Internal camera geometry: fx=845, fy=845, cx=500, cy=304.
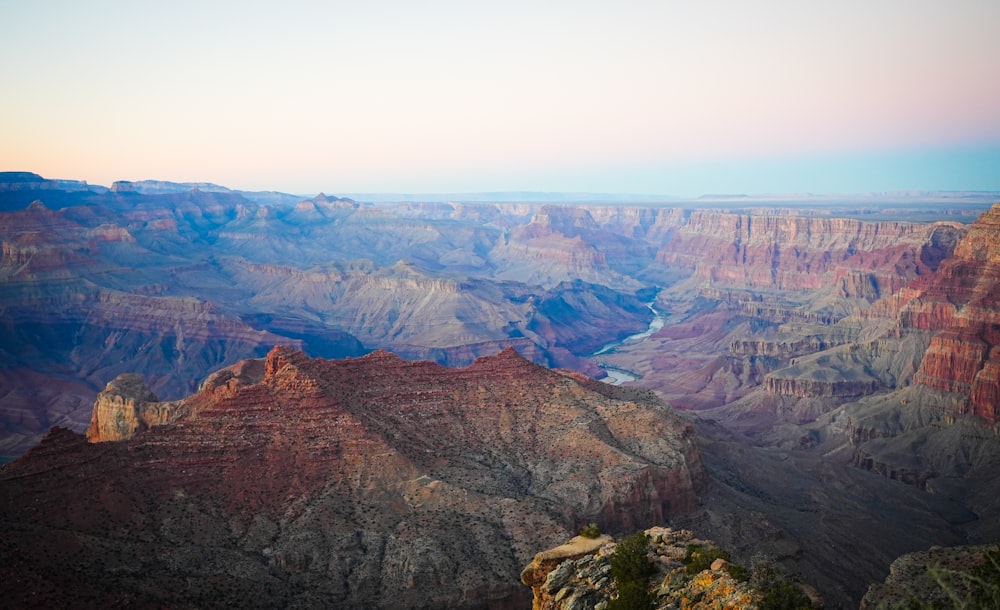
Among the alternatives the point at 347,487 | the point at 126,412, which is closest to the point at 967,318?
the point at 347,487

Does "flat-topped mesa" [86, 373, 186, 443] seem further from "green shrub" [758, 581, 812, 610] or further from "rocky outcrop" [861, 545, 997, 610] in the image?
"green shrub" [758, 581, 812, 610]

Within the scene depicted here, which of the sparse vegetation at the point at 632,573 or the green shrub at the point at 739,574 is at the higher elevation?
the green shrub at the point at 739,574

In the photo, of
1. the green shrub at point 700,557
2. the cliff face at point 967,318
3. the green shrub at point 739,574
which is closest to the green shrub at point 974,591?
the green shrub at point 739,574

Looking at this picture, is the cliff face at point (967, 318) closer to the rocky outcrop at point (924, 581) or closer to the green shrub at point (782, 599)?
the rocky outcrop at point (924, 581)

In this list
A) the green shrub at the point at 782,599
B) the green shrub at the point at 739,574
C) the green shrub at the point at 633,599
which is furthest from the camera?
the green shrub at the point at 633,599

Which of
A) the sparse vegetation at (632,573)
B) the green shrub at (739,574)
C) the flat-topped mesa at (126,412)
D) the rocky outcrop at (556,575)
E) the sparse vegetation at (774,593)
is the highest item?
the sparse vegetation at (774,593)

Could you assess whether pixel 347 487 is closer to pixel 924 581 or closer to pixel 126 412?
pixel 126 412
